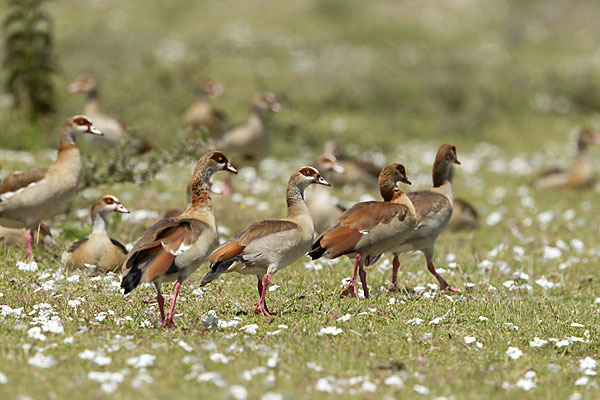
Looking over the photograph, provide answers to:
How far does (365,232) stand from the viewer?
8.26 metres

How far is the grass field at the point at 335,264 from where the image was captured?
19.5 ft

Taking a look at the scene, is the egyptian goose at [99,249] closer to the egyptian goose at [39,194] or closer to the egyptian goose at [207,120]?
the egyptian goose at [39,194]

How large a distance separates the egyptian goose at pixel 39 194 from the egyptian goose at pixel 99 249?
0.63 m

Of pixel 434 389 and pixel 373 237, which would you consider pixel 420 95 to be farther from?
pixel 434 389

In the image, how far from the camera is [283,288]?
9.05 meters

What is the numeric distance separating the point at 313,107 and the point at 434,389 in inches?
864

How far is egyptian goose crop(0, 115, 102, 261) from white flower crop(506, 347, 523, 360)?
593cm

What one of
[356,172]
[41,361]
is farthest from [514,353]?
[356,172]

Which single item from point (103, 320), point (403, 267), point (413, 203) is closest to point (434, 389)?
point (103, 320)

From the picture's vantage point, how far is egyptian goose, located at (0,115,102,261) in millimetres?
9680

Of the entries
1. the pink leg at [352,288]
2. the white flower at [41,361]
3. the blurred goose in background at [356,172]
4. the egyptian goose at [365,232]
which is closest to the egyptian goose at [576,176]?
the blurred goose in background at [356,172]

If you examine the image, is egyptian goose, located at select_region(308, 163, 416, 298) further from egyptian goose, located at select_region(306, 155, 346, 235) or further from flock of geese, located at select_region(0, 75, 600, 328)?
egyptian goose, located at select_region(306, 155, 346, 235)

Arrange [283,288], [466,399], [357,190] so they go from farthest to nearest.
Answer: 1. [357,190]
2. [283,288]
3. [466,399]

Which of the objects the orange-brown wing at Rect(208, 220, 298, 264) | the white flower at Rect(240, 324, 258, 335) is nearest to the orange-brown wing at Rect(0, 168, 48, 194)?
the orange-brown wing at Rect(208, 220, 298, 264)
